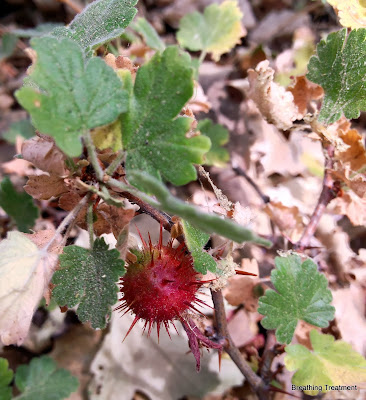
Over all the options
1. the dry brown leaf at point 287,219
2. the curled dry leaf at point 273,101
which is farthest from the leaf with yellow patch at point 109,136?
the dry brown leaf at point 287,219

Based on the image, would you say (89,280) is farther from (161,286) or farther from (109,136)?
(109,136)

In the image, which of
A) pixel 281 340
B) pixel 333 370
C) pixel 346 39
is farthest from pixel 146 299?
pixel 346 39

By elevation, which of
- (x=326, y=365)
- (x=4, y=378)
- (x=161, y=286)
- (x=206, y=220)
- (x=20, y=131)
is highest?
(x=206, y=220)

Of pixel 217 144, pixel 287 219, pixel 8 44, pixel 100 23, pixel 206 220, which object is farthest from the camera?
pixel 8 44

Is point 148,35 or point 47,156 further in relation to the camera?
point 148,35

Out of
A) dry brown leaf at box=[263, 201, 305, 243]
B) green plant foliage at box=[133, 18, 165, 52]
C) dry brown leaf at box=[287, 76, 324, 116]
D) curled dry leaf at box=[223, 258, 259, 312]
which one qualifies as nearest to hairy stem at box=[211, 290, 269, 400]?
curled dry leaf at box=[223, 258, 259, 312]

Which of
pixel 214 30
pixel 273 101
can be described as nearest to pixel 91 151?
pixel 273 101
